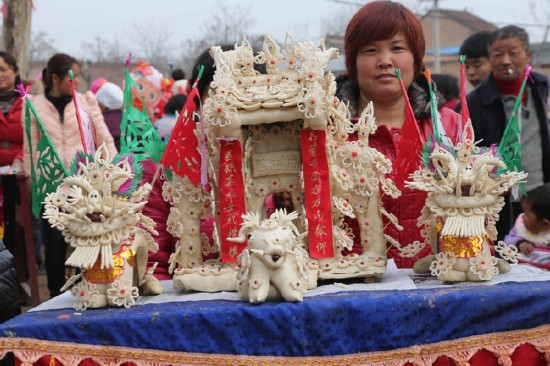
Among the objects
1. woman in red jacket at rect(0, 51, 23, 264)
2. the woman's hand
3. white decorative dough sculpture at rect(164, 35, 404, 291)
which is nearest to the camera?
white decorative dough sculpture at rect(164, 35, 404, 291)

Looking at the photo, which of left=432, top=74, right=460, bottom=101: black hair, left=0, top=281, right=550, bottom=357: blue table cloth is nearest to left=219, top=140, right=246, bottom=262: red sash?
left=0, top=281, right=550, bottom=357: blue table cloth

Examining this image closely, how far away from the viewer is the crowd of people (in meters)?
2.49

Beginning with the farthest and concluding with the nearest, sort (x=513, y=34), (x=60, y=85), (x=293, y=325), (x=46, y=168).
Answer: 1. (x=60, y=85)
2. (x=513, y=34)
3. (x=46, y=168)
4. (x=293, y=325)

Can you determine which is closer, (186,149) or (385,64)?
(186,149)

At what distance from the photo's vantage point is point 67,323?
1.86 metres

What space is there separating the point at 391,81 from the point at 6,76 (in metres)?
2.97

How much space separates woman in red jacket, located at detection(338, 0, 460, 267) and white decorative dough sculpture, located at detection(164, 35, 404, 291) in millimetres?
191

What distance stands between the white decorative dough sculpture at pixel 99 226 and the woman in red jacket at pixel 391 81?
33.7 inches

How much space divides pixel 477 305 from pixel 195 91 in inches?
37.5

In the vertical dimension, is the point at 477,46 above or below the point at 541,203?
above

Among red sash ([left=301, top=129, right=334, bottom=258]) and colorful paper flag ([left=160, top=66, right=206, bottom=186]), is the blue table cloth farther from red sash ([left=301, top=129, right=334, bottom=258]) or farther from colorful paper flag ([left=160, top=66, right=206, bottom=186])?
colorful paper flag ([left=160, top=66, right=206, bottom=186])

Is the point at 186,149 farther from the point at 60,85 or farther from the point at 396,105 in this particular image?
the point at 60,85

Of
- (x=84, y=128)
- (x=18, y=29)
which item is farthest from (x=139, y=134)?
(x=18, y=29)

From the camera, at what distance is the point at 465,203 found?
2025mm
